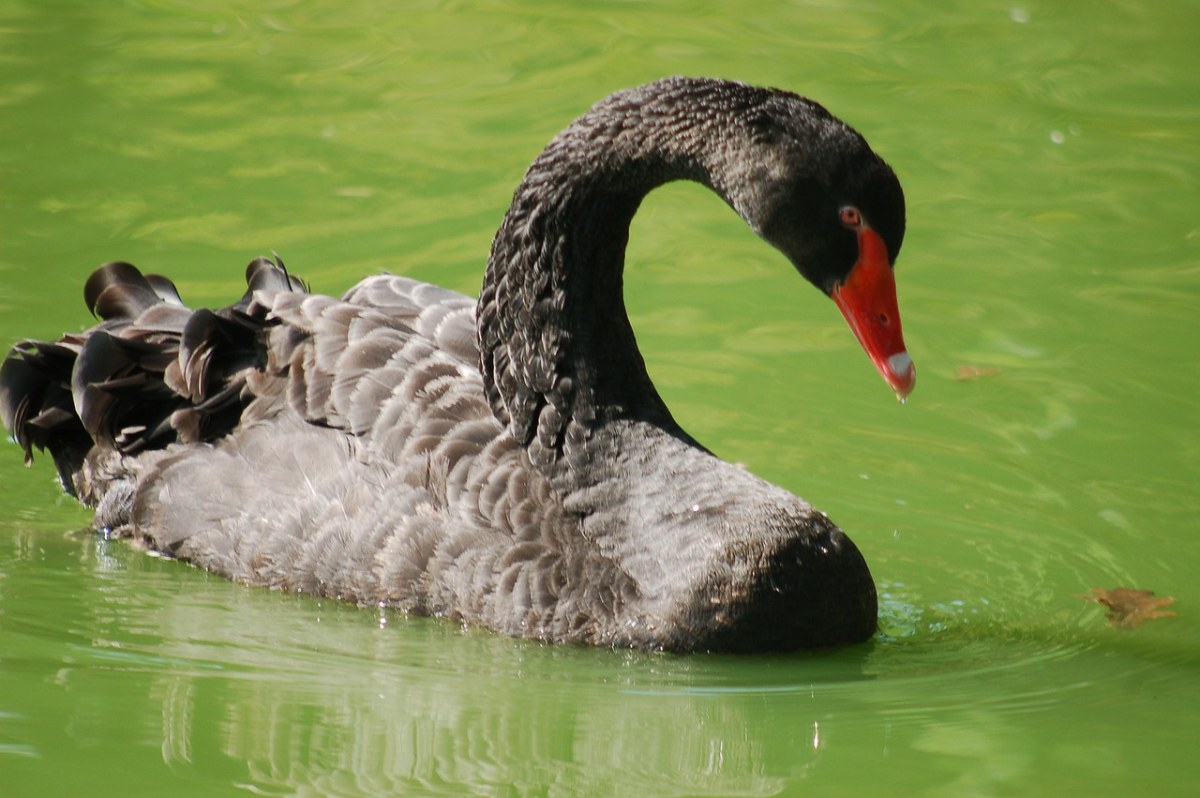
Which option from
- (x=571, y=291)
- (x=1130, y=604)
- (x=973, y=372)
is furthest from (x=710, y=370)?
(x=1130, y=604)

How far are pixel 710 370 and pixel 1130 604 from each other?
2.59 m

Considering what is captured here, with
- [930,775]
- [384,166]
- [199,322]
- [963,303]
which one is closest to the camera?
[930,775]

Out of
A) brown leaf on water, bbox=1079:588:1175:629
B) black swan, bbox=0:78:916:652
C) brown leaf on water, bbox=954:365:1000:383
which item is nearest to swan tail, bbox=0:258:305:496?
black swan, bbox=0:78:916:652

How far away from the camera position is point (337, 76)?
38.7ft

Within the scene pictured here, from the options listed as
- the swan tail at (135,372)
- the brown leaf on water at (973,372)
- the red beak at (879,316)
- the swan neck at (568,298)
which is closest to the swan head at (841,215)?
the red beak at (879,316)

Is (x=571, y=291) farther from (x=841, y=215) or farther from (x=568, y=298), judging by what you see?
(x=841, y=215)

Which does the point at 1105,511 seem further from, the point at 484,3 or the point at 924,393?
the point at 484,3

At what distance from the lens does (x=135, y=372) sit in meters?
7.20

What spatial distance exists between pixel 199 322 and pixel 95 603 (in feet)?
4.10

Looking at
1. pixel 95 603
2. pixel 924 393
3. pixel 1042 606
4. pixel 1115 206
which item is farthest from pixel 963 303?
pixel 95 603

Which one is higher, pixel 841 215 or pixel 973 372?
pixel 841 215

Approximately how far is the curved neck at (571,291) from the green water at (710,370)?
0.92 m

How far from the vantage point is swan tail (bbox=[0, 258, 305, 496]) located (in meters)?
6.89

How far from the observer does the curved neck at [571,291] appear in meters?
6.21
